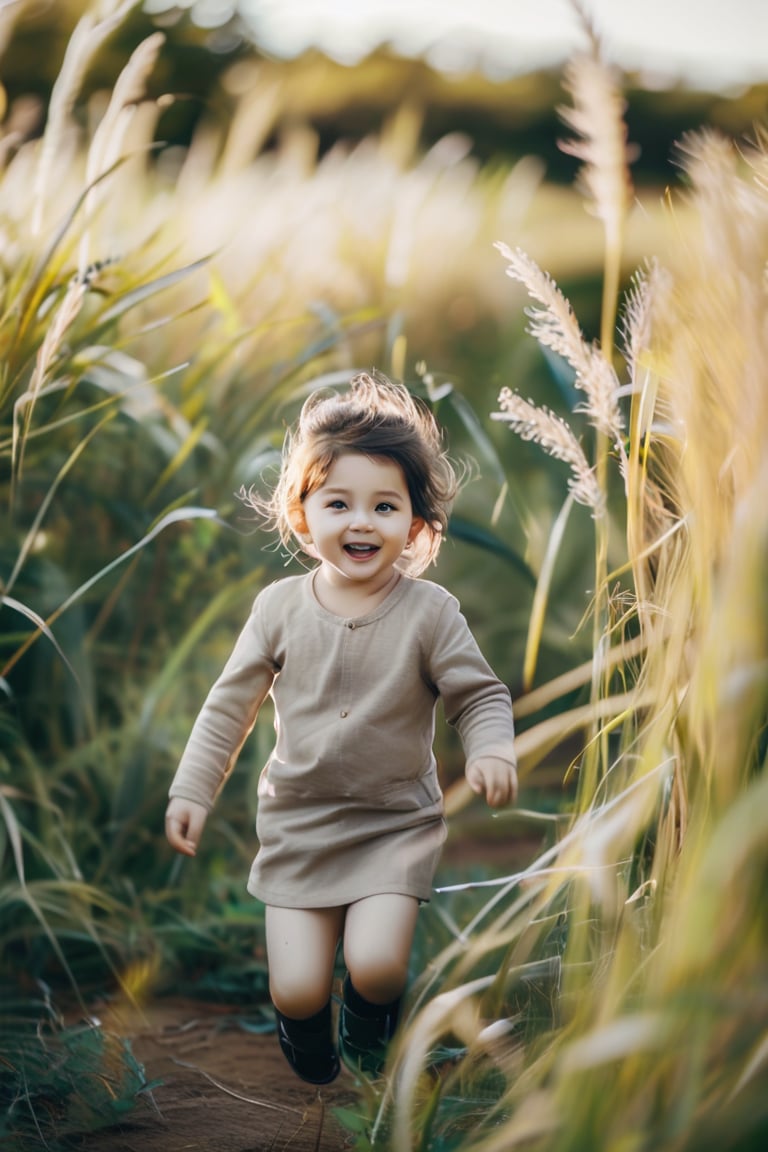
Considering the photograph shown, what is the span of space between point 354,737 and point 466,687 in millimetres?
152

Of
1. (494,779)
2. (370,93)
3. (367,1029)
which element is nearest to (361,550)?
(494,779)

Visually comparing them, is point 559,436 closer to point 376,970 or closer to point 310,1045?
point 376,970

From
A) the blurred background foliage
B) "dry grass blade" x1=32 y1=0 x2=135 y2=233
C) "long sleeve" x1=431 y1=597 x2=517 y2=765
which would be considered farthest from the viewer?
"dry grass blade" x1=32 y1=0 x2=135 y2=233

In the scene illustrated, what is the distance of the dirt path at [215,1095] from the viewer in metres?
1.52

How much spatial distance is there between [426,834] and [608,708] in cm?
29

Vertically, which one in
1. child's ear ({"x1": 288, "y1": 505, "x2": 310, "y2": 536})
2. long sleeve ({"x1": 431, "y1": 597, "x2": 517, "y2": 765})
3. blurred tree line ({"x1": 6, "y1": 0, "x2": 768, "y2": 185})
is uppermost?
blurred tree line ({"x1": 6, "y1": 0, "x2": 768, "y2": 185})

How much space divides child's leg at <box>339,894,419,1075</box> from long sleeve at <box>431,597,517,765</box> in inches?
8.6

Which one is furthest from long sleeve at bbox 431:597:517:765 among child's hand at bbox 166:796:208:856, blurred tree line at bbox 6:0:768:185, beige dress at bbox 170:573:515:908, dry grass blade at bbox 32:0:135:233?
blurred tree line at bbox 6:0:768:185

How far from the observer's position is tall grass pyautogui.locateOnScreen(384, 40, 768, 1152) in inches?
35.2

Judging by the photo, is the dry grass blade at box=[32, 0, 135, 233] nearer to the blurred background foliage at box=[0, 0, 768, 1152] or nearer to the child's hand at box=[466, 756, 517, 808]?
the blurred background foliage at box=[0, 0, 768, 1152]

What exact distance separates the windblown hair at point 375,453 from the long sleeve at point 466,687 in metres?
0.13

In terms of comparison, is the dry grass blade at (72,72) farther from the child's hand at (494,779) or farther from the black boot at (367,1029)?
the black boot at (367,1029)

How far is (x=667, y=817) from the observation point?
1.25 m

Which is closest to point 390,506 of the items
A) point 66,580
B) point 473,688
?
point 473,688
